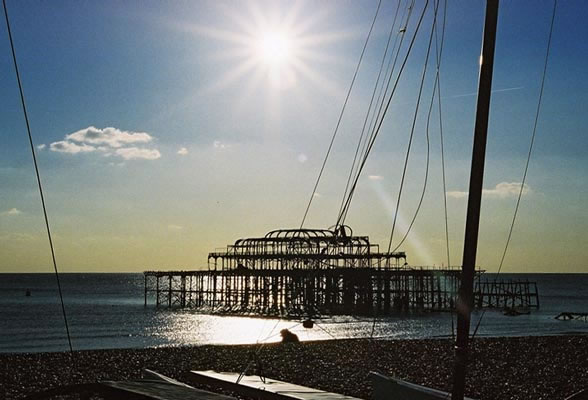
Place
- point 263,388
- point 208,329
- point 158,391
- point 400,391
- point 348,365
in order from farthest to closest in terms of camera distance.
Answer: point 208,329, point 348,365, point 400,391, point 263,388, point 158,391

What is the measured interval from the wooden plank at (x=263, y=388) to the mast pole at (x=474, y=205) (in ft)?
10.5

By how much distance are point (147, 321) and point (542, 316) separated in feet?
107

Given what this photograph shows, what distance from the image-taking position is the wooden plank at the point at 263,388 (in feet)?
30.6

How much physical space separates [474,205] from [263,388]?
476 cm

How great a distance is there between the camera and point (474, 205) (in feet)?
20.9

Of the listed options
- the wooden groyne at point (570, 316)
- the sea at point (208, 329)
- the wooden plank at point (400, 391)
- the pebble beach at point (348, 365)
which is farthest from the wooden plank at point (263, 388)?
the wooden groyne at point (570, 316)

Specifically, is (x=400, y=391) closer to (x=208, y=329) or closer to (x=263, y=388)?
(x=263, y=388)

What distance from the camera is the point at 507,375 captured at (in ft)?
57.2

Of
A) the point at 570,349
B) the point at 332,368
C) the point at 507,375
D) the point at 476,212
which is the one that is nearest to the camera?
the point at 476,212

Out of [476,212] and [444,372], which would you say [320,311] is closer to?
[444,372]

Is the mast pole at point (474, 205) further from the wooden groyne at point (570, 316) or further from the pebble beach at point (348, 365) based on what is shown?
the wooden groyne at point (570, 316)

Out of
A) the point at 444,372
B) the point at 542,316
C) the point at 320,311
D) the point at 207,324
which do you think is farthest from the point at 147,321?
the point at 444,372

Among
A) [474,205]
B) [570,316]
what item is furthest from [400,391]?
[570,316]

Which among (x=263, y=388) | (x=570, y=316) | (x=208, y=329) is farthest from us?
(x=570, y=316)
